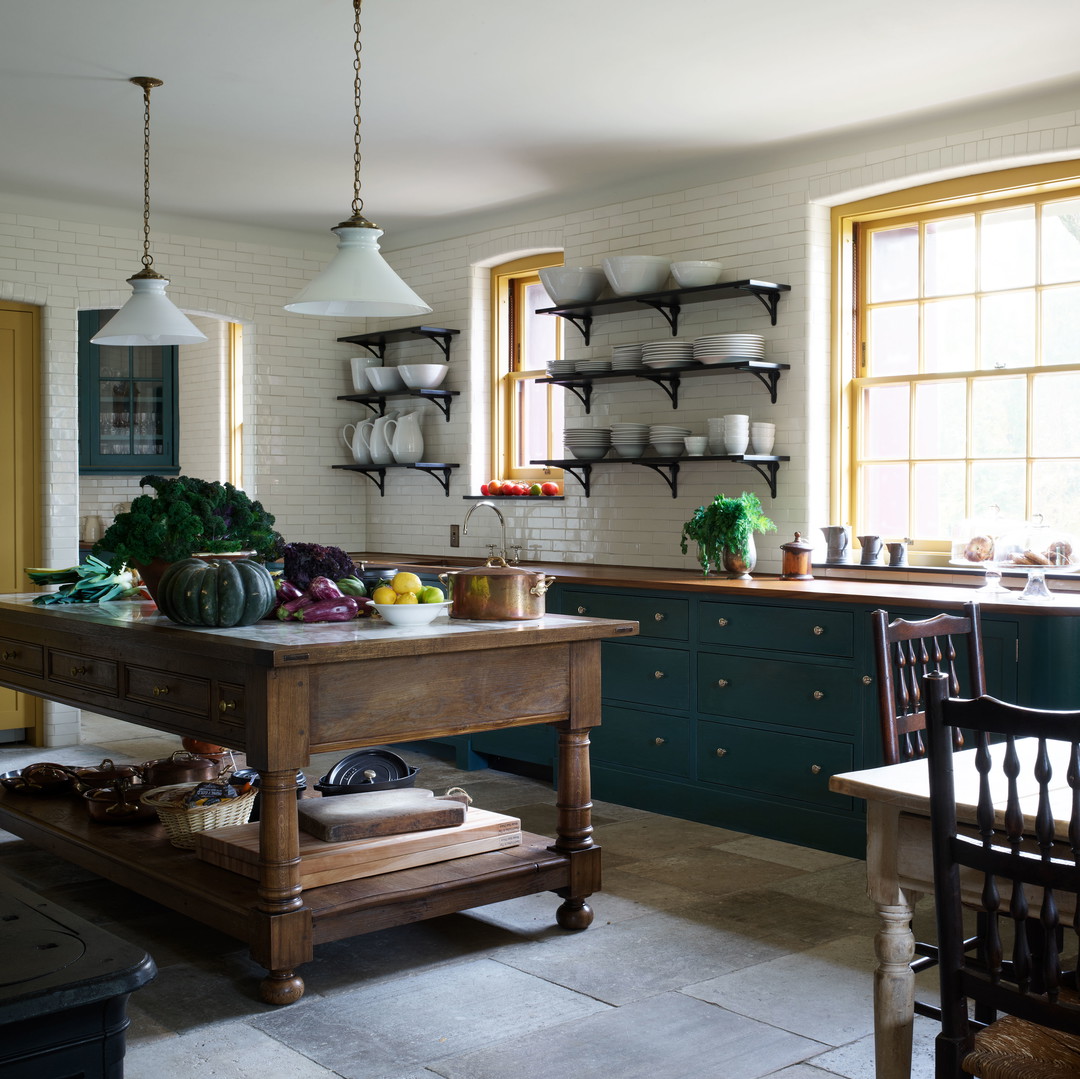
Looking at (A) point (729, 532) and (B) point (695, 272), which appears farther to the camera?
(B) point (695, 272)

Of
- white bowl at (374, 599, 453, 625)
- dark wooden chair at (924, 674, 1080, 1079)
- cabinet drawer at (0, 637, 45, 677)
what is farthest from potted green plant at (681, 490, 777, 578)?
dark wooden chair at (924, 674, 1080, 1079)

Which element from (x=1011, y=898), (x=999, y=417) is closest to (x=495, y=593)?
(x=1011, y=898)

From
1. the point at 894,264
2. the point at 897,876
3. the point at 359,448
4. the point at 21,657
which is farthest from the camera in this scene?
the point at 359,448

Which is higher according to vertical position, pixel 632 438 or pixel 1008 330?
pixel 1008 330

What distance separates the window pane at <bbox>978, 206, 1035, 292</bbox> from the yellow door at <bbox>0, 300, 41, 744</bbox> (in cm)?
509

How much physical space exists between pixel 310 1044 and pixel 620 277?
415 centimetres

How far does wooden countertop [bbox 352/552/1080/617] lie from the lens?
443 cm

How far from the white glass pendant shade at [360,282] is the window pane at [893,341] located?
2.67 meters

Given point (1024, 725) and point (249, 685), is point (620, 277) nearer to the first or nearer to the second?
point (249, 685)

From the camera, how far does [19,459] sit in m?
7.07

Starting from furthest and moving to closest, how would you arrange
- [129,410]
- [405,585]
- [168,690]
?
[129,410] < [405,585] < [168,690]

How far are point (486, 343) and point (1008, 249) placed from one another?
318 cm

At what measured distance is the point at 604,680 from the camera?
581 cm

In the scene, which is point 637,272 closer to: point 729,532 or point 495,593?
point 729,532
